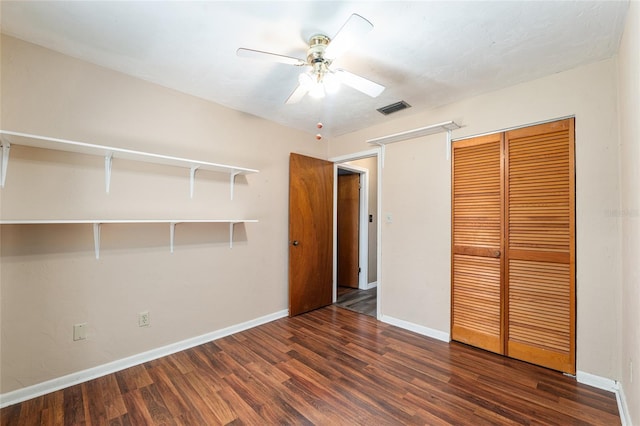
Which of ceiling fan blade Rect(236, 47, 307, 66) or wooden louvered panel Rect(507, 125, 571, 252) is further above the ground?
ceiling fan blade Rect(236, 47, 307, 66)

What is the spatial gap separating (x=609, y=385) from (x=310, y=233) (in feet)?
9.48

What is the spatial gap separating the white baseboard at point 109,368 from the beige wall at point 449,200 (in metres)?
1.82

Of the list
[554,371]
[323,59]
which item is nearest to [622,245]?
[554,371]

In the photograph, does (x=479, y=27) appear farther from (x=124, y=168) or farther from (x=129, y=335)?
(x=129, y=335)

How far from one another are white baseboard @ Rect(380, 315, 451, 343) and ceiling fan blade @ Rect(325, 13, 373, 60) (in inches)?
107

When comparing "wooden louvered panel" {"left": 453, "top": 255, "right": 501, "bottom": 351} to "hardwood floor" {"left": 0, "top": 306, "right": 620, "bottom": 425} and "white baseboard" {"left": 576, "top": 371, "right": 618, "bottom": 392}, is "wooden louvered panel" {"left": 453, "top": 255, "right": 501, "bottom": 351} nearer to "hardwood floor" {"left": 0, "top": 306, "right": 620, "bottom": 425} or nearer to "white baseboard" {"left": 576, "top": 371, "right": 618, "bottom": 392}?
"hardwood floor" {"left": 0, "top": 306, "right": 620, "bottom": 425}

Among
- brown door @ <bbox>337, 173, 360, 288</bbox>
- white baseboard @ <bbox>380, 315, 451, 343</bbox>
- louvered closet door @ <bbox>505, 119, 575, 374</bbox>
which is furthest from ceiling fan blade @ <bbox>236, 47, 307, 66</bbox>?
brown door @ <bbox>337, 173, 360, 288</bbox>

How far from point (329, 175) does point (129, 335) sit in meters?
2.80

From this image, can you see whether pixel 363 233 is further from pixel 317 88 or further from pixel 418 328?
pixel 317 88

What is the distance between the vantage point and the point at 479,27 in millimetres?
1649

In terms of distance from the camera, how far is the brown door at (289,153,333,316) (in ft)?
11.1

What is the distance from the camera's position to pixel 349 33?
54.1 inches

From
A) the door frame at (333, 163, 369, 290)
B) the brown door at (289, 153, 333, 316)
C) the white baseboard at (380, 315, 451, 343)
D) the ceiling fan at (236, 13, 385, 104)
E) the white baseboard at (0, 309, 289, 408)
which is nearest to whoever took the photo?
the ceiling fan at (236, 13, 385, 104)

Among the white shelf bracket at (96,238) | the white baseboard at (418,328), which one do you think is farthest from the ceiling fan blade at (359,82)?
the white baseboard at (418,328)
